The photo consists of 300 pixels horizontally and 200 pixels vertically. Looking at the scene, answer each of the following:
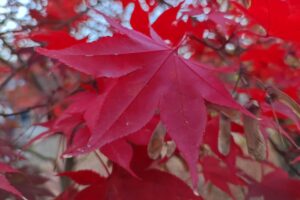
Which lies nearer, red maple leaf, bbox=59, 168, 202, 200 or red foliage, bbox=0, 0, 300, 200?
red foliage, bbox=0, 0, 300, 200

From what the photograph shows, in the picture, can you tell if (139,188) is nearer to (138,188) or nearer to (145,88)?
(138,188)

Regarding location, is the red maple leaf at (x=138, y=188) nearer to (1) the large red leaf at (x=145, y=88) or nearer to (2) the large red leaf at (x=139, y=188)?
(2) the large red leaf at (x=139, y=188)

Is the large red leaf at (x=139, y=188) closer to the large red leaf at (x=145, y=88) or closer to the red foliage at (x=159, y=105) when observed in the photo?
the red foliage at (x=159, y=105)

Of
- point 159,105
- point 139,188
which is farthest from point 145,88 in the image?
point 139,188

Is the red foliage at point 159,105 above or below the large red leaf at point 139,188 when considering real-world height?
above

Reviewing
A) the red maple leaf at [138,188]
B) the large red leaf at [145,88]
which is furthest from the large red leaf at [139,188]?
the large red leaf at [145,88]

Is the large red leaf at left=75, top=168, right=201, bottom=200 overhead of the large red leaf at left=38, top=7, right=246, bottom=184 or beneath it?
beneath

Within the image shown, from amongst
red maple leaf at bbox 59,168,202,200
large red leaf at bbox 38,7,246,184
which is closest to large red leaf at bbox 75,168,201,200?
red maple leaf at bbox 59,168,202,200

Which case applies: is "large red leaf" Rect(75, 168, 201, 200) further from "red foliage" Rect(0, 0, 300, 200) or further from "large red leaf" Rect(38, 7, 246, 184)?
"large red leaf" Rect(38, 7, 246, 184)

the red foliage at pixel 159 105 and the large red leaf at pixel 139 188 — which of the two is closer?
the red foliage at pixel 159 105
